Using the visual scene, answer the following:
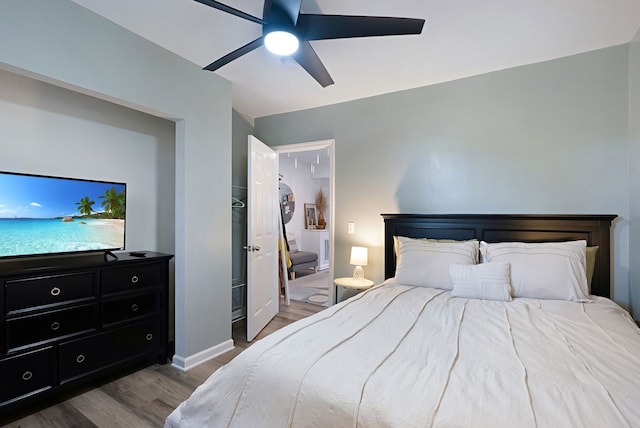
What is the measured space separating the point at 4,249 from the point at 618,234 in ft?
14.5

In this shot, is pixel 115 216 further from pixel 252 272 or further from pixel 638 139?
pixel 638 139

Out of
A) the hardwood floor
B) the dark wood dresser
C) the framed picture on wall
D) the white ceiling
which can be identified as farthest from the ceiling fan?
the framed picture on wall

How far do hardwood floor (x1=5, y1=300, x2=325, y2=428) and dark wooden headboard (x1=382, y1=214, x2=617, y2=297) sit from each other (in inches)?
82.2

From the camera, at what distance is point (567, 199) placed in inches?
99.8

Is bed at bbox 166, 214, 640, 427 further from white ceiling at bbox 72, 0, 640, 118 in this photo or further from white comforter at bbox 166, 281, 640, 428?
white ceiling at bbox 72, 0, 640, 118

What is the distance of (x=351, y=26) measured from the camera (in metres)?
1.57

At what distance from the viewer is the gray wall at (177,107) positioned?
1.77 meters

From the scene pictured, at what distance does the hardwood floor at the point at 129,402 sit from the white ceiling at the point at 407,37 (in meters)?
2.61

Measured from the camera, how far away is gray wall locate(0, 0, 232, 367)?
1.77 m

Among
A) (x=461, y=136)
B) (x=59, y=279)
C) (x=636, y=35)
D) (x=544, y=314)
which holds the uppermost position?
(x=636, y=35)

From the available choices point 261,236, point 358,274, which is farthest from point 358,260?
point 261,236

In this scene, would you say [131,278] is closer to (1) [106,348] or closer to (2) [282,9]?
(1) [106,348]

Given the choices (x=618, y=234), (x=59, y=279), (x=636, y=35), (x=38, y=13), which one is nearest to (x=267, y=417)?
(x=59, y=279)

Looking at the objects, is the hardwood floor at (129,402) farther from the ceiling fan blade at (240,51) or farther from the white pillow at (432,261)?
the ceiling fan blade at (240,51)
